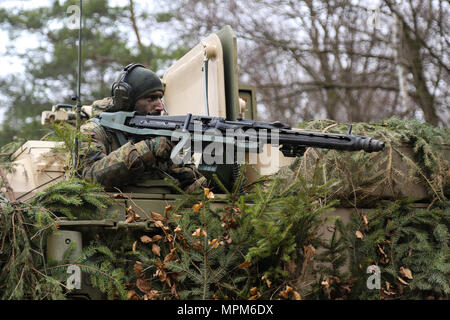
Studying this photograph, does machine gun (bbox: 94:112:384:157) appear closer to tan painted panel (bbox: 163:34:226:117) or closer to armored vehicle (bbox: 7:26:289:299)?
armored vehicle (bbox: 7:26:289:299)

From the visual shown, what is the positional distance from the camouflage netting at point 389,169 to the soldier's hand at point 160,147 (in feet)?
2.87

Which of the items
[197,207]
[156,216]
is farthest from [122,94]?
[197,207]

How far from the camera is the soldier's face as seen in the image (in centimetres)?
507

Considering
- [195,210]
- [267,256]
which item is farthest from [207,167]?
[267,256]

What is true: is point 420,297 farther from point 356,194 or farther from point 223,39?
point 223,39

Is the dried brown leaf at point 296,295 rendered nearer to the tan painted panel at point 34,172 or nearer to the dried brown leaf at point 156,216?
the dried brown leaf at point 156,216

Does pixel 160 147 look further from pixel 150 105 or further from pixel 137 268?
pixel 137 268

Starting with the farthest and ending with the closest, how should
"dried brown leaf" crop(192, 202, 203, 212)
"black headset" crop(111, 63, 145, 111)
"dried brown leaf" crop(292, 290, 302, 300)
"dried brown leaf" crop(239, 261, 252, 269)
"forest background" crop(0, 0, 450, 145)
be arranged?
"forest background" crop(0, 0, 450, 145), "black headset" crop(111, 63, 145, 111), "dried brown leaf" crop(192, 202, 203, 212), "dried brown leaf" crop(239, 261, 252, 269), "dried brown leaf" crop(292, 290, 302, 300)

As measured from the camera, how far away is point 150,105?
16.7 feet

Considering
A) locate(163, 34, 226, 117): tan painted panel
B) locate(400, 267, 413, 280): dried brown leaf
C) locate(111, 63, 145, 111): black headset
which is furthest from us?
locate(163, 34, 226, 117): tan painted panel

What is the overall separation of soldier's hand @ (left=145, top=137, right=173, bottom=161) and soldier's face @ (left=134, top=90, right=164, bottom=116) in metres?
0.59

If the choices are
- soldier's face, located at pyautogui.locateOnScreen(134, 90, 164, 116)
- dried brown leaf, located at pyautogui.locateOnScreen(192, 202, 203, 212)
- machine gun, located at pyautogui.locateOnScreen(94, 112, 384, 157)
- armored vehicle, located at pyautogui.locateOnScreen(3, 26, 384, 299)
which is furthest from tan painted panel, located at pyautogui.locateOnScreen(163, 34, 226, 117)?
dried brown leaf, located at pyautogui.locateOnScreen(192, 202, 203, 212)

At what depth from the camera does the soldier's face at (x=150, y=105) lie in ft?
16.6

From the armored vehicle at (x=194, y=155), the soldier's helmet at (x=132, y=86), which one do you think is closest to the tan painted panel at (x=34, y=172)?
the armored vehicle at (x=194, y=155)
